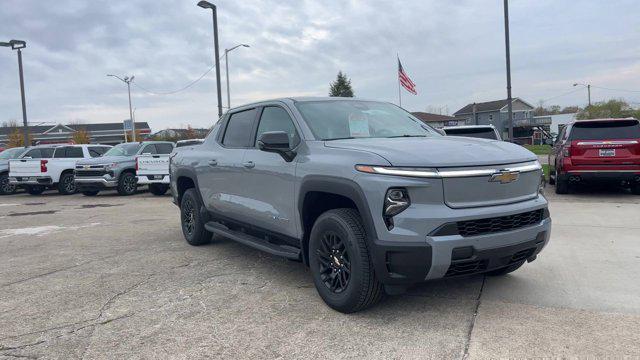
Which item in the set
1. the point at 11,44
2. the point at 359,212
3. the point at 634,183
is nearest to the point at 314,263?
the point at 359,212

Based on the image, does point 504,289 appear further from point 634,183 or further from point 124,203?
point 124,203

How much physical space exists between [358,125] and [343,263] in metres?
1.45

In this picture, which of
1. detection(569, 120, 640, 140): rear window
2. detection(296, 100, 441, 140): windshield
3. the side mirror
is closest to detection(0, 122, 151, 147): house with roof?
detection(569, 120, 640, 140): rear window

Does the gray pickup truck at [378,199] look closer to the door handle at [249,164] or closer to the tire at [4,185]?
the door handle at [249,164]

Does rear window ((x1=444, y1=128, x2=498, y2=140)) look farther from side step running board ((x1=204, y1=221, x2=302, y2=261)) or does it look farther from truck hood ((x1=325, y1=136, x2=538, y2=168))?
truck hood ((x1=325, y1=136, x2=538, y2=168))

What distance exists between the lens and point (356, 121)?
5.00m

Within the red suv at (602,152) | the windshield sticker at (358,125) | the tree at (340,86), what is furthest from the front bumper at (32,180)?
the tree at (340,86)

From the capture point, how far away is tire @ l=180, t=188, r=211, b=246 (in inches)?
268

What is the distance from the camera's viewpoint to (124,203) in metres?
13.7

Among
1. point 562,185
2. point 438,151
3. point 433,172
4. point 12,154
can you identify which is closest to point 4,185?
point 12,154

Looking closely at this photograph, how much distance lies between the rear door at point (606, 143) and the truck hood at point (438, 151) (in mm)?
7370

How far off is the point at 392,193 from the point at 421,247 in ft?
1.39

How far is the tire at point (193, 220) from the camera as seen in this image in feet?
22.3

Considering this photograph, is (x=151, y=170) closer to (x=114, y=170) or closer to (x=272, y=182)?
(x=114, y=170)
